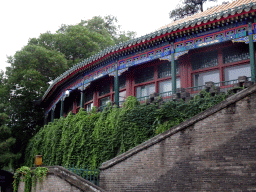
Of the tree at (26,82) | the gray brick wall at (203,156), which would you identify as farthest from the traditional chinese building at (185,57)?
the tree at (26,82)

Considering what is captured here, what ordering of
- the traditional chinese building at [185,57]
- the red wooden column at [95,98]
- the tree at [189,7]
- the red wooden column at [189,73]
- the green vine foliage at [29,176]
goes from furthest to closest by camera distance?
the tree at [189,7]
the red wooden column at [95,98]
the red wooden column at [189,73]
the traditional chinese building at [185,57]
the green vine foliage at [29,176]

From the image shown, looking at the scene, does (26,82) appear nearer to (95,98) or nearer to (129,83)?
(95,98)

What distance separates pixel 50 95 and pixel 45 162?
305 inches

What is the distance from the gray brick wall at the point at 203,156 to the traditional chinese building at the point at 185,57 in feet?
11.1

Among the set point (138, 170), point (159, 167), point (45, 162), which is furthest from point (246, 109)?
point (45, 162)

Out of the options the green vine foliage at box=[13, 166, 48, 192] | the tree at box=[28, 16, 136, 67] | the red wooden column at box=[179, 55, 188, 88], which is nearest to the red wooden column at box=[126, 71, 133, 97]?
the red wooden column at box=[179, 55, 188, 88]

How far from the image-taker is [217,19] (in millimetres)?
12227

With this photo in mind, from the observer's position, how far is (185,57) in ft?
48.6

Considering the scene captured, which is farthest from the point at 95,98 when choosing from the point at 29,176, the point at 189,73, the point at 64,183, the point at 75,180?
the point at 75,180

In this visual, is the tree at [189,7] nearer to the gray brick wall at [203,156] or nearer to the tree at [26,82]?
the tree at [26,82]

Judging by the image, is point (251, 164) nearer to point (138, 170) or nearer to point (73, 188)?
point (138, 170)

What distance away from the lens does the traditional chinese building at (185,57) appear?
1230 cm

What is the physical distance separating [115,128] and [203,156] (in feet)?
16.2

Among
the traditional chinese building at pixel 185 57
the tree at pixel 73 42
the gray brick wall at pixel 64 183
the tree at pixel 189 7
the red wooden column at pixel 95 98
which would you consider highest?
the tree at pixel 189 7
